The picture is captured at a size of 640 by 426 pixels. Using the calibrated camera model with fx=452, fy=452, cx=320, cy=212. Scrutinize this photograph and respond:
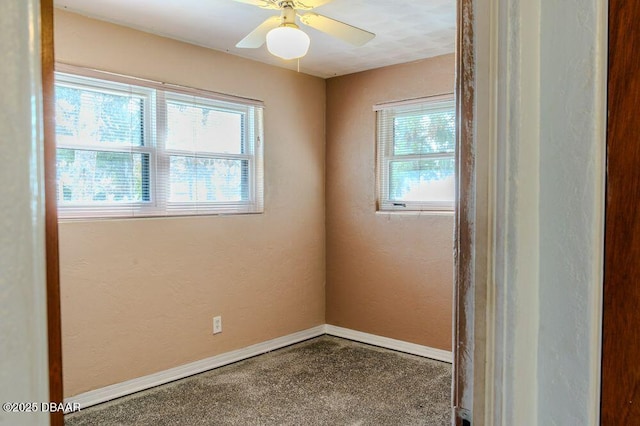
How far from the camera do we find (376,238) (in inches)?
154

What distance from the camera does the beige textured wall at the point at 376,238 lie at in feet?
11.6

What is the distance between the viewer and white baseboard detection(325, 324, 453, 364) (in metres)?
3.55

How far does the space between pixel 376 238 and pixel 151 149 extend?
1960mm

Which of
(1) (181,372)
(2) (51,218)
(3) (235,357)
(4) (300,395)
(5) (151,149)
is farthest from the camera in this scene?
(3) (235,357)

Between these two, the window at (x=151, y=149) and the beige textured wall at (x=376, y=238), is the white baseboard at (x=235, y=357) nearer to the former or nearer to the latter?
the beige textured wall at (x=376, y=238)

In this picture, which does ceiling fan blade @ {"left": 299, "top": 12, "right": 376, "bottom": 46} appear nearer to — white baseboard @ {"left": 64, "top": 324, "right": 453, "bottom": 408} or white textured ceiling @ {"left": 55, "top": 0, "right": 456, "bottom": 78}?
white textured ceiling @ {"left": 55, "top": 0, "right": 456, "bottom": 78}

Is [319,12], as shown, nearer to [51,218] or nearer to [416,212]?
[416,212]

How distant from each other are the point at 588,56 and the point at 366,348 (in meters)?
3.56

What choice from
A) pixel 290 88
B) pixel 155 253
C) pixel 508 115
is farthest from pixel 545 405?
pixel 290 88

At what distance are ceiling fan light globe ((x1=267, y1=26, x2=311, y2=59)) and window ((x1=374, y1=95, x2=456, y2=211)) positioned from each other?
170 centimetres

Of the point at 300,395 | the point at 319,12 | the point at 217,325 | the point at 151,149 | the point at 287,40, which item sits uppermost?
the point at 319,12

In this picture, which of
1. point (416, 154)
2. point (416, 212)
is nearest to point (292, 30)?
point (416, 154)

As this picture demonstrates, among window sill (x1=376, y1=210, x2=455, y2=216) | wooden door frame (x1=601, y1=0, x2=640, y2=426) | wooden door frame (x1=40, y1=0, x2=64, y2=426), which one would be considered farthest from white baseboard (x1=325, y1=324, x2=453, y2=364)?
wooden door frame (x1=40, y1=0, x2=64, y2=426)

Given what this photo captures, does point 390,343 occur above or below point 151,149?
below
